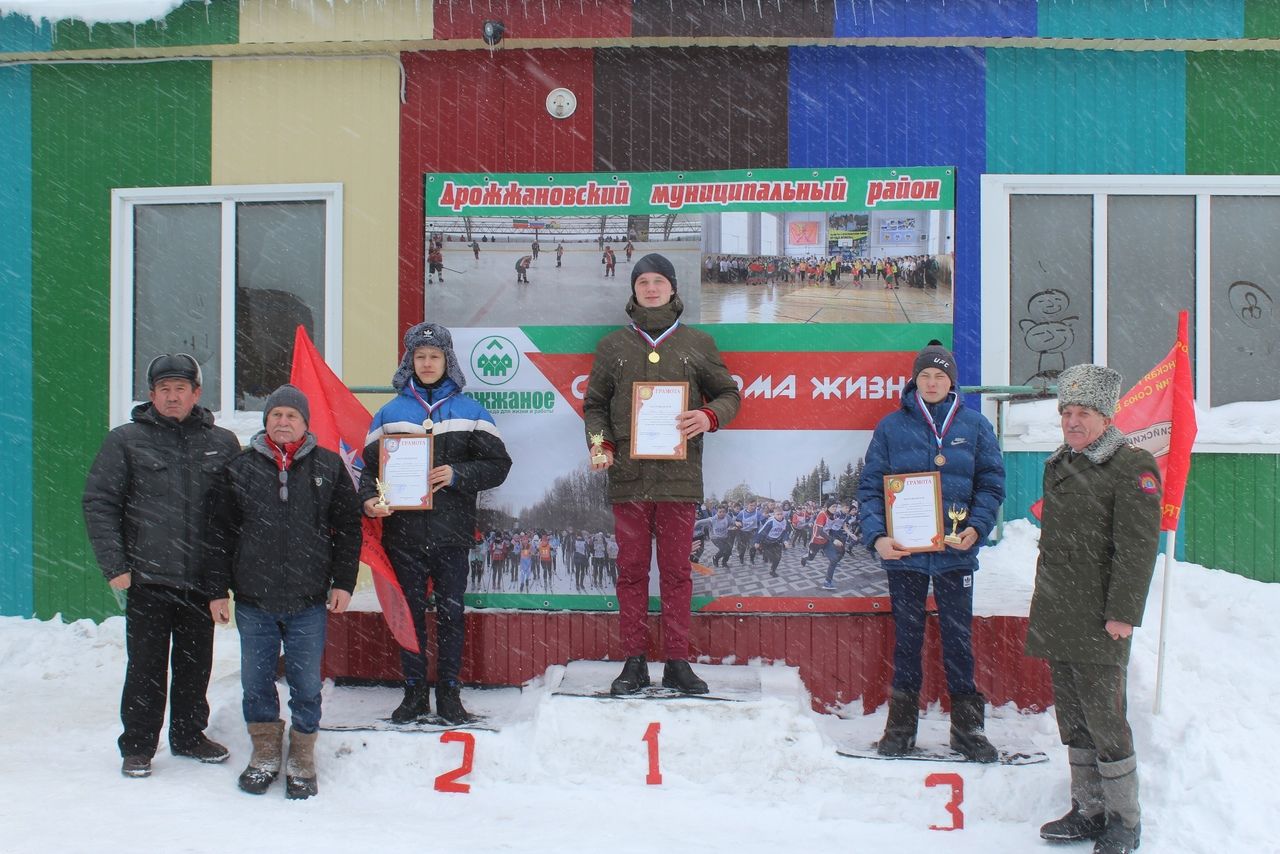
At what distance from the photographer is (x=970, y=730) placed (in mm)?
4605

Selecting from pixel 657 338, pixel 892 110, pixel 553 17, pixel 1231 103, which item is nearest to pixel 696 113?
pixel 553 17

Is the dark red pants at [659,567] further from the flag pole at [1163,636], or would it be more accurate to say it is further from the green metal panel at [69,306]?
the green metal panel at [69,306]

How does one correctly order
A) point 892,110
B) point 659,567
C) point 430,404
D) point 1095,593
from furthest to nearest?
point 892,110, point 430,404, point 659,567, point 1095,593

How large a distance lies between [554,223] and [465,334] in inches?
32.7

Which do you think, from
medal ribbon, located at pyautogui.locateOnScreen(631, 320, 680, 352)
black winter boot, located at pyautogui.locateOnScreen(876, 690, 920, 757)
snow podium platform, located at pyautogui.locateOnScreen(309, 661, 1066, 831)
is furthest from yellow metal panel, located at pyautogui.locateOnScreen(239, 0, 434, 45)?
black winter boot, located at pyautogui.locateOnScreen(876, 690, 920, 757)

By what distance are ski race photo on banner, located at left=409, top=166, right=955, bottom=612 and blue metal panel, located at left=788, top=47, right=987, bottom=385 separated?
46 cm

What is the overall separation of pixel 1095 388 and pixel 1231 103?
331 cm

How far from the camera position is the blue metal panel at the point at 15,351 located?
661 cm

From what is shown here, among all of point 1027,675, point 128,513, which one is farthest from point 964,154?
point 128,513

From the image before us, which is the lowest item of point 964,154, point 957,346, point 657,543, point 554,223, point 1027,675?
point 1027,675

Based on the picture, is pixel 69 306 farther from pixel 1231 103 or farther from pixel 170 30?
pixel 1231 103

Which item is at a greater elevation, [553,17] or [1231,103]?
[553,17]

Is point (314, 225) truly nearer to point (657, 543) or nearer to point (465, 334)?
point (465, 334)

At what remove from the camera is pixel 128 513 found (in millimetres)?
4520
